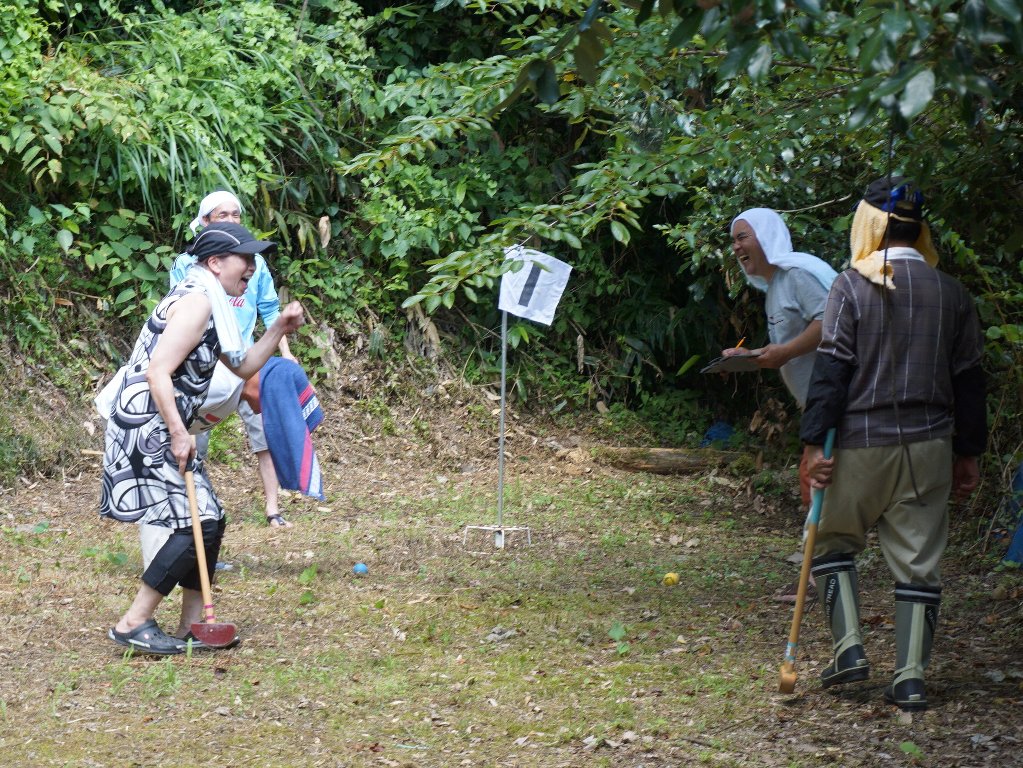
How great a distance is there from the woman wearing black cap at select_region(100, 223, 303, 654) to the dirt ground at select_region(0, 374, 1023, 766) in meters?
0.37

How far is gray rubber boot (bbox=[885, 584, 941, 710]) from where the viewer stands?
14.3 feet

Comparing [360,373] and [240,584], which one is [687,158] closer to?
[240,584]

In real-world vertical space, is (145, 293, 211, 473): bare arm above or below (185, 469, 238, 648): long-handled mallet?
above

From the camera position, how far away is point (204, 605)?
17.5ft

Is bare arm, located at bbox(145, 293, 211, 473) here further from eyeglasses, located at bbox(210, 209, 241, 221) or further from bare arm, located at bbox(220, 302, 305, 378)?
eyeglasses, located at bbox(210, 209, 241, 221)

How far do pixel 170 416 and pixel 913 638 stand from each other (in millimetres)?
3013

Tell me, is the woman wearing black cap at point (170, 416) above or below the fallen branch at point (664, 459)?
above

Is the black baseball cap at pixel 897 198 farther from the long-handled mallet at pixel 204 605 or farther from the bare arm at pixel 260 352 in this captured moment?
the long-handled mallet at pixel 204 605

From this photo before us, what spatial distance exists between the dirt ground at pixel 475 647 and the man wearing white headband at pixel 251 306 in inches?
13.6

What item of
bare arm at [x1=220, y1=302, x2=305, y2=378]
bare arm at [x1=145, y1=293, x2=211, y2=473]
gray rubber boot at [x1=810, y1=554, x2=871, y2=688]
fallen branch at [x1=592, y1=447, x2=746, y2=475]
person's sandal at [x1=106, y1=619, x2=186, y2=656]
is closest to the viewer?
gray rubber boot at [x1=810, y1=554, x2=871, y2=688]

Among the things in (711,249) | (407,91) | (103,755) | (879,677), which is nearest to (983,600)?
(879,677)

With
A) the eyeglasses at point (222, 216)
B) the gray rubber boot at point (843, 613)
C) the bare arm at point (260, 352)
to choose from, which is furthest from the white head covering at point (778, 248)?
the eyeglasses at point (222, 216)

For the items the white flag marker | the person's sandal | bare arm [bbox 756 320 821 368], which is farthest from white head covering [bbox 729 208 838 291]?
the person's sandal

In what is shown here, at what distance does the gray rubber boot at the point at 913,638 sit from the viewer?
14.3 ft
